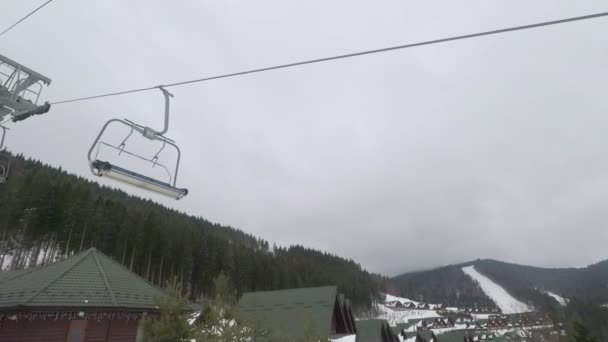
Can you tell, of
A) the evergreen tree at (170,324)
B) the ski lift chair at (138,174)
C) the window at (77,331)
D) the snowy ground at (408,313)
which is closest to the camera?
the ski lift chair at (138,174)

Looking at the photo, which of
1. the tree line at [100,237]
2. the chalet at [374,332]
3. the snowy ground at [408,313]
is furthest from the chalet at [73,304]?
the snowy ground at [408,313]

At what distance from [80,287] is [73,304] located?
154cm

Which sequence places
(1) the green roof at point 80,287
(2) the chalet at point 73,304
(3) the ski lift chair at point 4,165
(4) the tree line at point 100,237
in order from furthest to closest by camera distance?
(4) the tree line at point 100,237 → (1) the green roof at point 80,287 → (2) the chalet at point 73,304 → (3) the ski lift chair at point 4,165

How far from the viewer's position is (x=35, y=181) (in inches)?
2170

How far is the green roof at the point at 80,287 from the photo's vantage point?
49.4 feet

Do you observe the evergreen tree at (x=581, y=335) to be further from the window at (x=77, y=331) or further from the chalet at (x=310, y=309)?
the window at (x=77, y=331)

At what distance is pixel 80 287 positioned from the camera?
1661 cm

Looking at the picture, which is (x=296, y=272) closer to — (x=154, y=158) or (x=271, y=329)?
(x=271, y=329)

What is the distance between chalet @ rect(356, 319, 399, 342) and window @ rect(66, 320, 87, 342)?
24.5 m

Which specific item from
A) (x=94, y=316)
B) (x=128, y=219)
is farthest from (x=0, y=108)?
(x=128, y=219)

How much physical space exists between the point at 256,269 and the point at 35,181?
149 feet

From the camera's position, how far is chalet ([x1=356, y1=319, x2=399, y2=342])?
32.6m

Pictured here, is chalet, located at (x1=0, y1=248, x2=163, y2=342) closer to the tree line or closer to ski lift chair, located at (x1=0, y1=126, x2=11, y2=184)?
ski lift chair, located at (x1=0, y1=126, x2=11, y2=184)

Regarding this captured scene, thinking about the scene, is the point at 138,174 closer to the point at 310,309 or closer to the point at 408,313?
the point at 310,309
